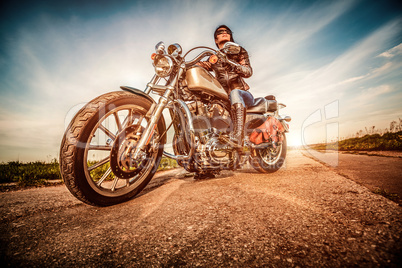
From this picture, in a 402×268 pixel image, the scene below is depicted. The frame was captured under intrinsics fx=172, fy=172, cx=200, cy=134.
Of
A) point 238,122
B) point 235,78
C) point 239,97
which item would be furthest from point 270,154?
point 235,78

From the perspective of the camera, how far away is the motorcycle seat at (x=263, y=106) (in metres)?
3.10

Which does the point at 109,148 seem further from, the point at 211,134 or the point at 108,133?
the point at 211,134

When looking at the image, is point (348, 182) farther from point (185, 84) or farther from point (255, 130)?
point (185, 84)

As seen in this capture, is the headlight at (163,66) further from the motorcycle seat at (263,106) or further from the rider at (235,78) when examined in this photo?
the motorcycle seat at (263,106)

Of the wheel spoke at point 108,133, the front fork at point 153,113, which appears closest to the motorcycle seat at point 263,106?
the front fork at point 153,113

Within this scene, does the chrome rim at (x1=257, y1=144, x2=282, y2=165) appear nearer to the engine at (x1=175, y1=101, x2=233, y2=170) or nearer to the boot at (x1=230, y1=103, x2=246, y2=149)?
the boot at (x1=230, y1=103, x2=246, y2=149)

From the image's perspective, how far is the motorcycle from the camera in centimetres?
134

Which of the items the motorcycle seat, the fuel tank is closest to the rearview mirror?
the fuel tank

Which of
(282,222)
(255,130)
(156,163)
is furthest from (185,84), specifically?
(282,222)

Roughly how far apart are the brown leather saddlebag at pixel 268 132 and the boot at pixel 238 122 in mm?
589

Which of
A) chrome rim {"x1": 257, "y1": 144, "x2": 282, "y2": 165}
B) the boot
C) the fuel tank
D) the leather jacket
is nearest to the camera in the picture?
the fuel tank

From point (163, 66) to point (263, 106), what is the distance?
6.56 ft

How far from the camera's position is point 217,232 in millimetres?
910

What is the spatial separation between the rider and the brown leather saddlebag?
1.62 feet
